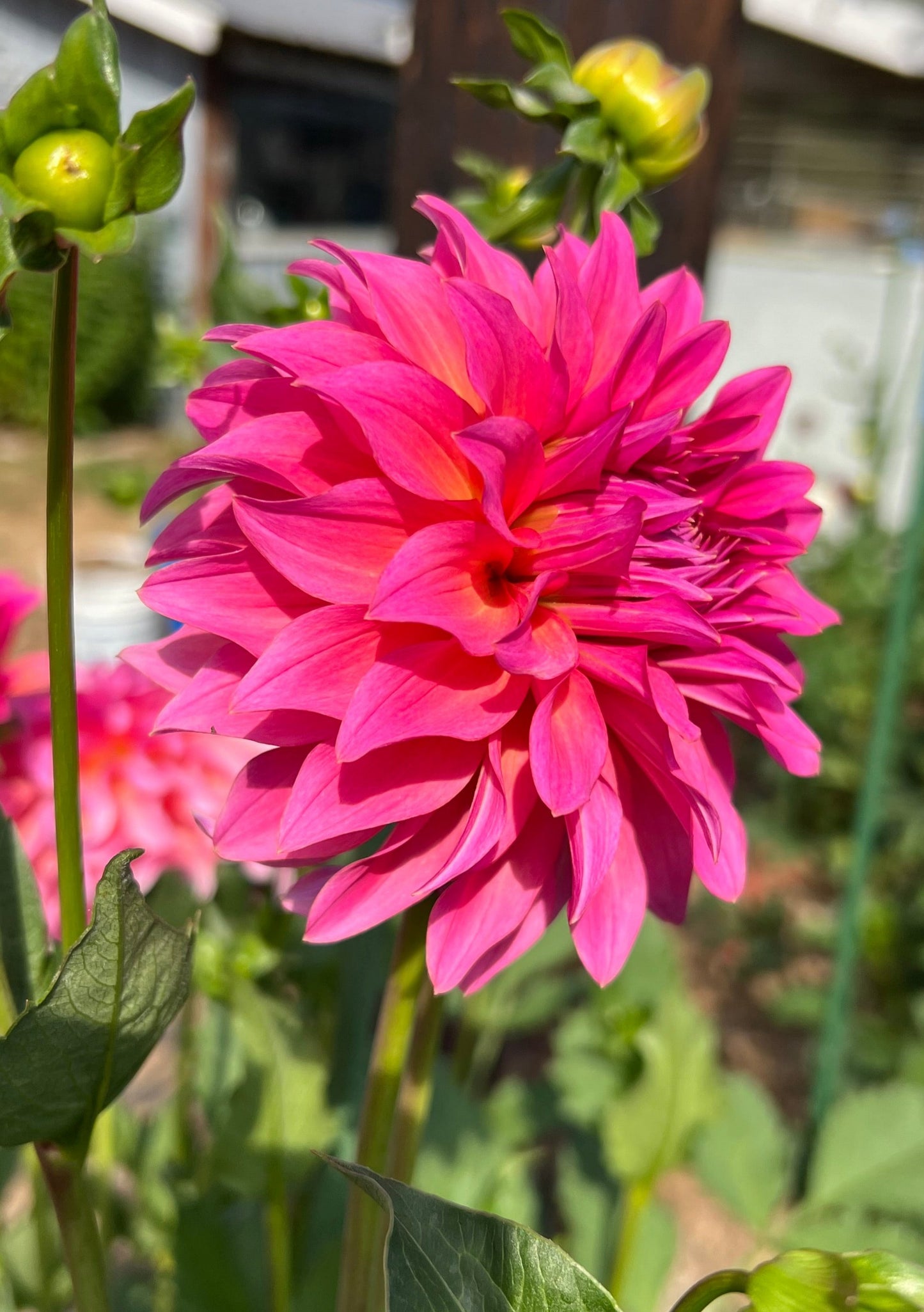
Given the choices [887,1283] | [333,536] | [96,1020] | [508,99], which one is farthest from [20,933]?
[508,99]

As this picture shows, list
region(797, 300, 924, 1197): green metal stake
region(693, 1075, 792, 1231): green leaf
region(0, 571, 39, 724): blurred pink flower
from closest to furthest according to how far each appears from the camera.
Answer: region(0, 571, 39, 724): blurred pink flower → region(693, 1075, 792, 1231): green leaf → region(797, 300, 924, 1197): green metal stake

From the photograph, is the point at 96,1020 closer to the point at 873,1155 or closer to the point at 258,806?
the point at 258,806

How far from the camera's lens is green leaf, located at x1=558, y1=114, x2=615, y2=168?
1.50 ft

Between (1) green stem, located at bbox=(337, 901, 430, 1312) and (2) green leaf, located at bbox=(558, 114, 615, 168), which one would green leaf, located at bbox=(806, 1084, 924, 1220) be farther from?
(2) green leaf, located at bbox=(558, 114, 615, 168)

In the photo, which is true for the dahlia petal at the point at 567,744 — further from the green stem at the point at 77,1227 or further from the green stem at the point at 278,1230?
the green stem at the point at 278,1230

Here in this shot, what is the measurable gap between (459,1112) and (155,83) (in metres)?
6.24

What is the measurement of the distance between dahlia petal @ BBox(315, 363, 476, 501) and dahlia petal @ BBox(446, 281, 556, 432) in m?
0.01

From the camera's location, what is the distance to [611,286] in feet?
1.18

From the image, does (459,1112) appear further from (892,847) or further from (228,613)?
(892,847)

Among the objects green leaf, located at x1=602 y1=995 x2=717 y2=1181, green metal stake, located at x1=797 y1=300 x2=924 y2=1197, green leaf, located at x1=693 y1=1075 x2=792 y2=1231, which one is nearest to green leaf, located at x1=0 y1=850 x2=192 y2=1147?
green leaf, located at x1=602 y1=995 x2=717 y2=1181

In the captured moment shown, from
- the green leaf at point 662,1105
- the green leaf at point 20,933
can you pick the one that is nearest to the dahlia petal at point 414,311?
the green leaf at point 20,933

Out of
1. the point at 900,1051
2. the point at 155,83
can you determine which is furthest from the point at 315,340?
the point at 155,83

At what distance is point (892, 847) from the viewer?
1757mm

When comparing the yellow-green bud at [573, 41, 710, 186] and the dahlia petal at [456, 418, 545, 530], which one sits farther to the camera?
the yellow-green bud at [573, 41, 710, 186]
